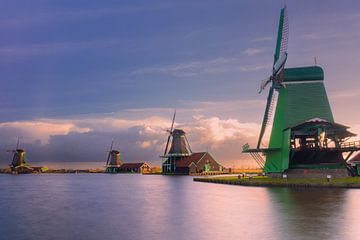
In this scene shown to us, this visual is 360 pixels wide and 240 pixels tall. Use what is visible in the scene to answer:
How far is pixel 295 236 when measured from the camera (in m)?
17.5

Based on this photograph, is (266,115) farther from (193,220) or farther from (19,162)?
(19,162)

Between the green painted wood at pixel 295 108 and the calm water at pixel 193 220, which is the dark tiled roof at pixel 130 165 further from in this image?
the calm water at pixel 193 220

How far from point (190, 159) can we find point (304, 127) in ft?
209

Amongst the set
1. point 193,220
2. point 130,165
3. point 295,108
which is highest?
point 295,108

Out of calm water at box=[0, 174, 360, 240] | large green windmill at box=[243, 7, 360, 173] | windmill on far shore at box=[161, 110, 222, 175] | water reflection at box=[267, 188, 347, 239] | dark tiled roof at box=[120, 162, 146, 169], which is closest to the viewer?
water reflection at box=[267, 188, 347, 239]

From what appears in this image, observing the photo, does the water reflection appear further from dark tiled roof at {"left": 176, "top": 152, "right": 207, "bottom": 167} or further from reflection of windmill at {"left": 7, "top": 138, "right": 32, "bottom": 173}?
reflection of windmill at {"left": 7, "top": 138, "right": 32, "bottom": 173}

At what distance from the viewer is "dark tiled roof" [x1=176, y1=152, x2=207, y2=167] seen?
358 ft

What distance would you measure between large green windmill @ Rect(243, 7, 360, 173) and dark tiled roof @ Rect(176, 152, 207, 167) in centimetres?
5576

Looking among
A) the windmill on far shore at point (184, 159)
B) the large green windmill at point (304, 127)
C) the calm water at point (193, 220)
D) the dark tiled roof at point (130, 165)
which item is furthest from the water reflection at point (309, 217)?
the dark tiled roof at point (130, 165)

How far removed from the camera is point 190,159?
364 feet

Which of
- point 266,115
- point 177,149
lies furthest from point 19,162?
point 266,115


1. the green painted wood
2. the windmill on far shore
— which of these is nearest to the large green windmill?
the green painted wood

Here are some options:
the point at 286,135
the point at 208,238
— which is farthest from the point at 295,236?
the point at 286,135

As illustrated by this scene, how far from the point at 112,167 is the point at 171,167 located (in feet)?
189
